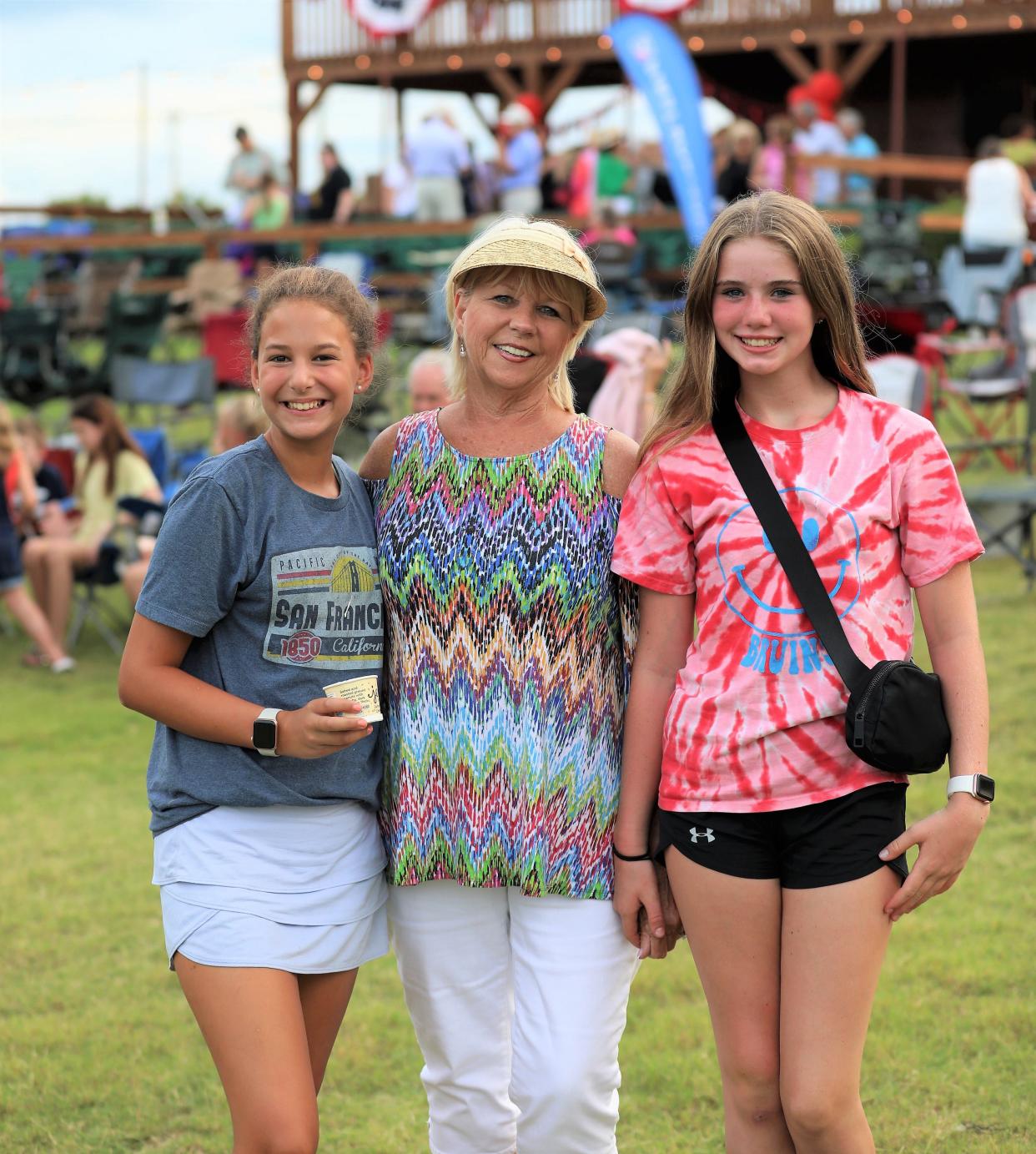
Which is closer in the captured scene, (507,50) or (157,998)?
(157,998)

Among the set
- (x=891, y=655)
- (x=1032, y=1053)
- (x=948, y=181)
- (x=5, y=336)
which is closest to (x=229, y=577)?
(x=891, y=655)

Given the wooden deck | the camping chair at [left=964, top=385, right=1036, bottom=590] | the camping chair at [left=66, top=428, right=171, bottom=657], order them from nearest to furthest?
the camping chair at [left=964, top=385, right=1036, bottom=590]
the camping chair at [left=66, top=428, right=171, bottom=657]
the wooden deck

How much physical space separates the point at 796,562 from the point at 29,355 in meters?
13.2

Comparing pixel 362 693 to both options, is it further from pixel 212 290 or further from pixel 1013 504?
pixel 212 290

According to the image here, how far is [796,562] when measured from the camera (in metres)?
2.35

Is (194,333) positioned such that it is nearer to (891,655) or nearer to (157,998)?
(157,998)

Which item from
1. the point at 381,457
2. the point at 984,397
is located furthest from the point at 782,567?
the point at 984,397

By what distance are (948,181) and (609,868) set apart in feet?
65.2

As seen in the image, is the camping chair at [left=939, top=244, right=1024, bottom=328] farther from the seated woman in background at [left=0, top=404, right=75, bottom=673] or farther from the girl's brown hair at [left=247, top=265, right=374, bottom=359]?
the girl's brown hair at [left=247, top=265, right=374, bottom=359]

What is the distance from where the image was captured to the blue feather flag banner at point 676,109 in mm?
13062

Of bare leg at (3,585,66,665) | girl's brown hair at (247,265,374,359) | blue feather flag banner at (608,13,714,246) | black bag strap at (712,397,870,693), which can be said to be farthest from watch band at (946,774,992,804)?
blue feather flag banner at (608,13,714,246)

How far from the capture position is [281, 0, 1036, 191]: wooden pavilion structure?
19.5 meters

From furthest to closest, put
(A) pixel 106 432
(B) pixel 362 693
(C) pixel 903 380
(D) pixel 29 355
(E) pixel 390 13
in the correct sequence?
(E) pixel 390 13
(D) pixel 29 355
(C) pixel 903 380
(A) pixel 106 432
(B) pixel 362 693

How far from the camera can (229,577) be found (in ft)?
8.10
